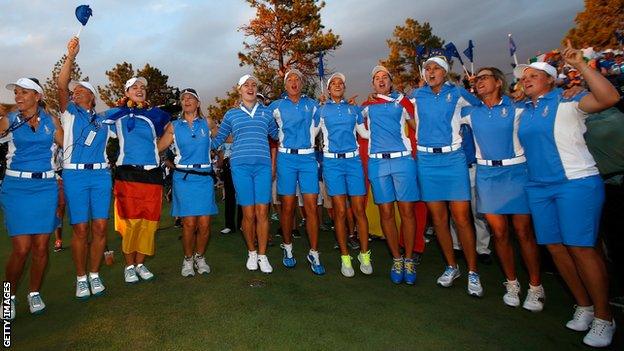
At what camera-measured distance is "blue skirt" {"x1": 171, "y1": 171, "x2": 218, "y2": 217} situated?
4672 mm

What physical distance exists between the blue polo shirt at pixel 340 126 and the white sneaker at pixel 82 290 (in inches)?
124

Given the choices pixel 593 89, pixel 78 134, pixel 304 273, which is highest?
pixel 78 134

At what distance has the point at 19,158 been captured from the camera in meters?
3.88

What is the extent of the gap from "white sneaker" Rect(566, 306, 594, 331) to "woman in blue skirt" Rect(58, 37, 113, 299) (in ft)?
15.5

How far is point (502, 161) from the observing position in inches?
145

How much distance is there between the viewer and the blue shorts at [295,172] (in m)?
4.75

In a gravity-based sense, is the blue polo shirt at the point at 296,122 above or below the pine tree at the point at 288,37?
below

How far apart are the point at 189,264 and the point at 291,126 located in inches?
86.2

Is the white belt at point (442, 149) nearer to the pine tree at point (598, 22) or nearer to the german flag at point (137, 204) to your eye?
the german flag at point (137, 204)

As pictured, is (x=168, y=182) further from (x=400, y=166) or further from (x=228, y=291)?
(x=400, y=166)

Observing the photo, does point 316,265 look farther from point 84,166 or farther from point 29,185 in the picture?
point 29,185

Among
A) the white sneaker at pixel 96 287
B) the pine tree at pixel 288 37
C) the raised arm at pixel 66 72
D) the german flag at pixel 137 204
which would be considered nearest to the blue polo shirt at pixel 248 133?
the german flag at pixel 137 204

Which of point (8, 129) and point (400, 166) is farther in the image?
point (400, 166)

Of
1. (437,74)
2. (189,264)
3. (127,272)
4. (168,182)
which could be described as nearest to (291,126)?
(437,74)
